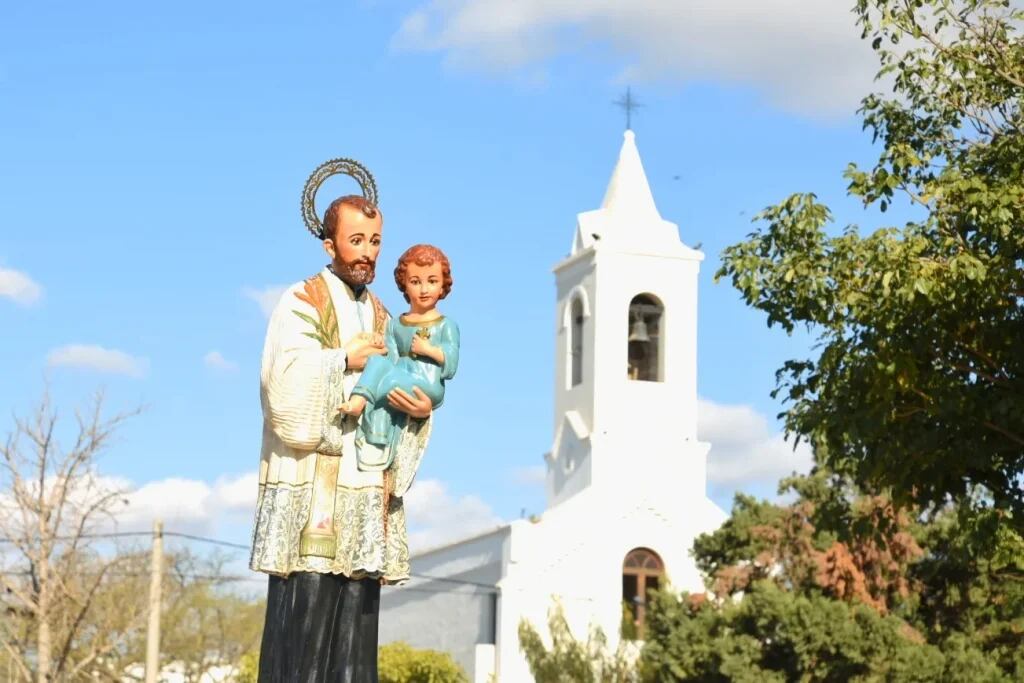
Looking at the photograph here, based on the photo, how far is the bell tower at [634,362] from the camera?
1647 inches

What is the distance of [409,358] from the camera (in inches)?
329

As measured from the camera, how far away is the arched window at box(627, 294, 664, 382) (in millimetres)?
42281

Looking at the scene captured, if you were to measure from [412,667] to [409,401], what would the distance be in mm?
28886

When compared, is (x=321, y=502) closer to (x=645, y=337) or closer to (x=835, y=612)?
(x=835, y=612)

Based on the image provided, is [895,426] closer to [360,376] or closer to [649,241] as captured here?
[360,376]

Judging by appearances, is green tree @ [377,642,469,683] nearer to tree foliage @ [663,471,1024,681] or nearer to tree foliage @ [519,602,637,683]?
tree foliage @ [663,471,1024,681]

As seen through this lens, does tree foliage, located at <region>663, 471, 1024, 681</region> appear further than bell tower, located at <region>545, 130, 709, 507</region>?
No

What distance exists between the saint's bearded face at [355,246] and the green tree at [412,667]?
28050 mm

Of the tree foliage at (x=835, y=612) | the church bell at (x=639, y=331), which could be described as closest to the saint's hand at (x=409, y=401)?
the tree foliage at (x=835, y=612)

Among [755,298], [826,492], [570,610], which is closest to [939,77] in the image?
[755,298]

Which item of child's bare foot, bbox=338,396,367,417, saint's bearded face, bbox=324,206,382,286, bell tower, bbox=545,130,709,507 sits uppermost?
bell tower, bbox=545,130,709,507

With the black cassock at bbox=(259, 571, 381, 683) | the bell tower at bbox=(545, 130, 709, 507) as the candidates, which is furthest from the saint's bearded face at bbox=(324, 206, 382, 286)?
the bell tower at bbox=(545, 130, 709, 507)

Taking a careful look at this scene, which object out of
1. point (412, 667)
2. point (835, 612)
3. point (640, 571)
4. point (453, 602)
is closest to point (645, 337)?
point (640, 571)

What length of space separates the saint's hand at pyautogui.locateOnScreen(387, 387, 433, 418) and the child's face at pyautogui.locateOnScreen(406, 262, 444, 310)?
1.43 feet
